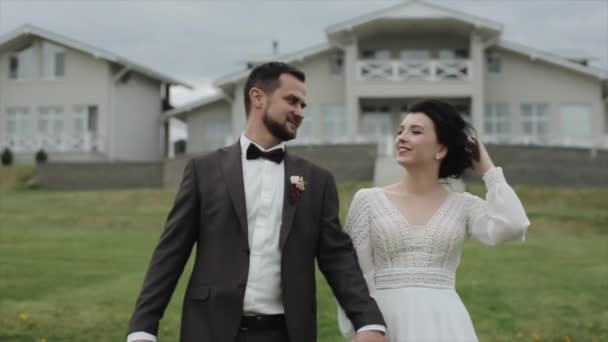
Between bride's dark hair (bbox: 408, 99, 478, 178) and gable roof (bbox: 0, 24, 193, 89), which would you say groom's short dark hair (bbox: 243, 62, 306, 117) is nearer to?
bride's dark hair (bbox: 408, 99, 478, 178)

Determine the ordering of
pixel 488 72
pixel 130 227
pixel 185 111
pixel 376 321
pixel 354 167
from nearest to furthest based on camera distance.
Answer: pixel 376 321, pixel 130 227, pixel 354 167, pixel 488 72, pixel 185 111

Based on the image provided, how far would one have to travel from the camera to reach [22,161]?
38344mm

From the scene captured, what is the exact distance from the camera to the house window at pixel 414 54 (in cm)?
3691

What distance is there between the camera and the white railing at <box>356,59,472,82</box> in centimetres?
3525

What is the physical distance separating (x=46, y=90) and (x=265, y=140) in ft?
122

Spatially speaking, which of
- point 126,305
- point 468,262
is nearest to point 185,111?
point 468,262

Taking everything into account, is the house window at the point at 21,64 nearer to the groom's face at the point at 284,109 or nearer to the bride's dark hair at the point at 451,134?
the bride's dark hair at the point at 451,134

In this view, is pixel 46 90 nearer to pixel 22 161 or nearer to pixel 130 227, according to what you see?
pixel 22 161

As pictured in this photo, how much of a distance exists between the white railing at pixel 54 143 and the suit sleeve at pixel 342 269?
35216 mm

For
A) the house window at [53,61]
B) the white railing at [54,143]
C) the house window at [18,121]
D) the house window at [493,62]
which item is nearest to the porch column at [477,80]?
the house window at [493,62]

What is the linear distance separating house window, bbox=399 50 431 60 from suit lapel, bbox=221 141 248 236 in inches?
1303

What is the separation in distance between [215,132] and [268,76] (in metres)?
36.5

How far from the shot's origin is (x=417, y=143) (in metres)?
4.72

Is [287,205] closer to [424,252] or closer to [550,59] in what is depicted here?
[424,252]
